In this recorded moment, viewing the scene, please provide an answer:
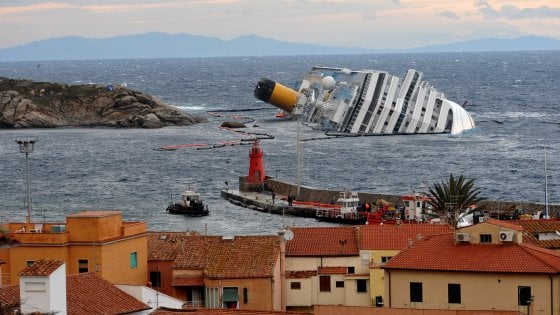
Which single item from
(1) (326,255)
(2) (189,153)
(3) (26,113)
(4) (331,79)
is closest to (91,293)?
(1) (326,255)

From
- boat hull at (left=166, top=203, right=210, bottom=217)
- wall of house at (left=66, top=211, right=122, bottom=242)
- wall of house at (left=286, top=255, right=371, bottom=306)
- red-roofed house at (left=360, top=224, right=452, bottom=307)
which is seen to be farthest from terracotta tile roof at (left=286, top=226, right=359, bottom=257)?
boat hull at (left=166, top=203, right=210, bottom=217)

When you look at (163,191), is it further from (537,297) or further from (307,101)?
(537,297)

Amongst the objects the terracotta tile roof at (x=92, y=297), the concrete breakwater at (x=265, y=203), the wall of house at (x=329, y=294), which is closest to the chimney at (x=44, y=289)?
the terracotta tile roof at (x=92, y=297)

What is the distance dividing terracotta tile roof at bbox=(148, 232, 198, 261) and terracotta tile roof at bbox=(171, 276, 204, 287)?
6.50 ft

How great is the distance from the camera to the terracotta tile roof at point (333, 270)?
121 feet

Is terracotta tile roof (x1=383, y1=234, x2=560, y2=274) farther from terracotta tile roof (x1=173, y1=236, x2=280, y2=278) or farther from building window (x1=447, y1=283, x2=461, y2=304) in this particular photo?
terracotta tile roof (x1=173, y1=236, x2=280, y2=278)

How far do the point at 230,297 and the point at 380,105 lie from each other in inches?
3863

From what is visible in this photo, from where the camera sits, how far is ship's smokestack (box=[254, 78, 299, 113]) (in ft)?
464

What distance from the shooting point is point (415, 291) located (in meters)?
31.5

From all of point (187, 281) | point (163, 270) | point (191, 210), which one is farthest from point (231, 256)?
point (191, 210)

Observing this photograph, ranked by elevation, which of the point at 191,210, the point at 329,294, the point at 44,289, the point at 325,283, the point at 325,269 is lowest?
the point at 191,210

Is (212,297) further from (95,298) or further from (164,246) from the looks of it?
(95,298)

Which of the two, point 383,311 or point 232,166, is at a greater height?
point 383,311

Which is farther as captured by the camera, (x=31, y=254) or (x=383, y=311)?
(x=31, y=254)
